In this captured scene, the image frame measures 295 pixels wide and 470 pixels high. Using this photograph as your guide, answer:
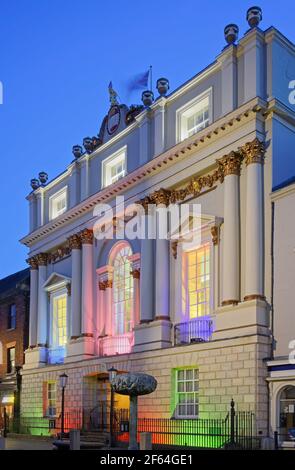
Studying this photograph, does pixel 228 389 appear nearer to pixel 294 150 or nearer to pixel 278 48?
pixel 294 150

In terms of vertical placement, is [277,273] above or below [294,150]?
below

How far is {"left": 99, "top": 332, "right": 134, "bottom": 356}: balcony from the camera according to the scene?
3228cm

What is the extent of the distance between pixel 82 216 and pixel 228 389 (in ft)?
49.0

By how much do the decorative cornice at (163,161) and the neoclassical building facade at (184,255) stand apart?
6 cm

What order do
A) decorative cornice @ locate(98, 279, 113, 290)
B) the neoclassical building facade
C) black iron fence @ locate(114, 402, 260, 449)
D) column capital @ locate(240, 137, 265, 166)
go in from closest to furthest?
1. black iron fence @ locate(114, 402, 260, 449)
2. the neoclassical building facade
3. column capital @ locate(240, 137, 265, 166)
4. decorative cornice @ locate(98, 279, 113, 290)

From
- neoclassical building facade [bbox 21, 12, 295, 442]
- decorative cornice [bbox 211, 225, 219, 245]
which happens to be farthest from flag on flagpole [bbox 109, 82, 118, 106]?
decorative cornice [bbox 211, 225, 219, 245]

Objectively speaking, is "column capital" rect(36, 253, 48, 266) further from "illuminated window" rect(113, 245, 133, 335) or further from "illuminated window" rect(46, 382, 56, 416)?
"illuminated window" rect(113, 245, 133, 335)

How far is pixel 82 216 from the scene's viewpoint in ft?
121

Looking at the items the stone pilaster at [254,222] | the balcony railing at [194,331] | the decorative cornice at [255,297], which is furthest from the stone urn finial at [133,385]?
the balcony railing at [194,331]

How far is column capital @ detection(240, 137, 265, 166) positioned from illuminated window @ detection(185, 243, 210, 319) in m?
4.23

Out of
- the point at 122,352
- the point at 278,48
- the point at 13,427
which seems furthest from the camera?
the point at 13,427

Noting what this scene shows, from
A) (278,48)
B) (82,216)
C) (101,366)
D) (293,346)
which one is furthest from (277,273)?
(82,216)

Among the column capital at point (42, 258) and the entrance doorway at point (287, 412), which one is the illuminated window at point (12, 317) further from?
the entrance doorway at point (287, 412)

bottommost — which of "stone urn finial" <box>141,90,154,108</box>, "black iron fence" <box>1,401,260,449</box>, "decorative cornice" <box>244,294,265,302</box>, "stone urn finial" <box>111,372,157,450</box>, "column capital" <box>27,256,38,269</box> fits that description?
"black iron fence" <box>1,401,260,449</box>
